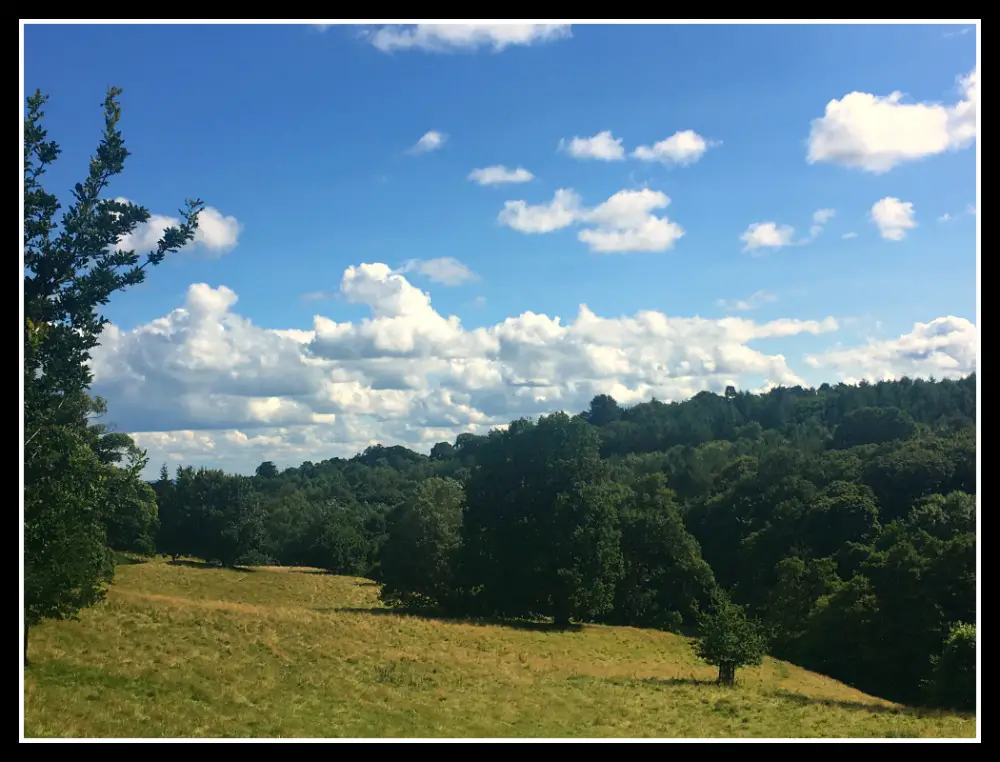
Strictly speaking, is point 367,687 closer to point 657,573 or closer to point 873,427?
point 657,573

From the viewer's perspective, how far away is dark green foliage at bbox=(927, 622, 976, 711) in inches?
875

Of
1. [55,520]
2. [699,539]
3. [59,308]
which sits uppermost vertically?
[59,308]

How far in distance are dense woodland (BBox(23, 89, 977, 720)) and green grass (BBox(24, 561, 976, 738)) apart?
1888 millimetres

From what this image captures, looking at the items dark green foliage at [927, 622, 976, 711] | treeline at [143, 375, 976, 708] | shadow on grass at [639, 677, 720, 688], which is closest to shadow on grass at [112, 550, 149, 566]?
treeline at [143, 375, 976, 708]

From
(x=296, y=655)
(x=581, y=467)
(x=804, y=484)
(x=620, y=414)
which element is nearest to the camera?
(x=296, y=655)

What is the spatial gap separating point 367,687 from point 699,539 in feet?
161

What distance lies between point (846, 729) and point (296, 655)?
14210mm

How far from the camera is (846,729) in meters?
15.5

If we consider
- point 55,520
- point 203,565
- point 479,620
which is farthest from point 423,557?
point 203,565

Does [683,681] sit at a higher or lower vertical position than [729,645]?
lower

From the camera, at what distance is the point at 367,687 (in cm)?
1788

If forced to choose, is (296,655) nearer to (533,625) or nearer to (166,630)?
(166,630)

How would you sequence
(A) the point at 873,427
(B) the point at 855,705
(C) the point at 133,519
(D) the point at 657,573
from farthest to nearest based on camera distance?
1. (A) the point at 873,427
2. (C) the point at 133,519
3. (D) the point at 657,573
4. (B) the point at 855,705
